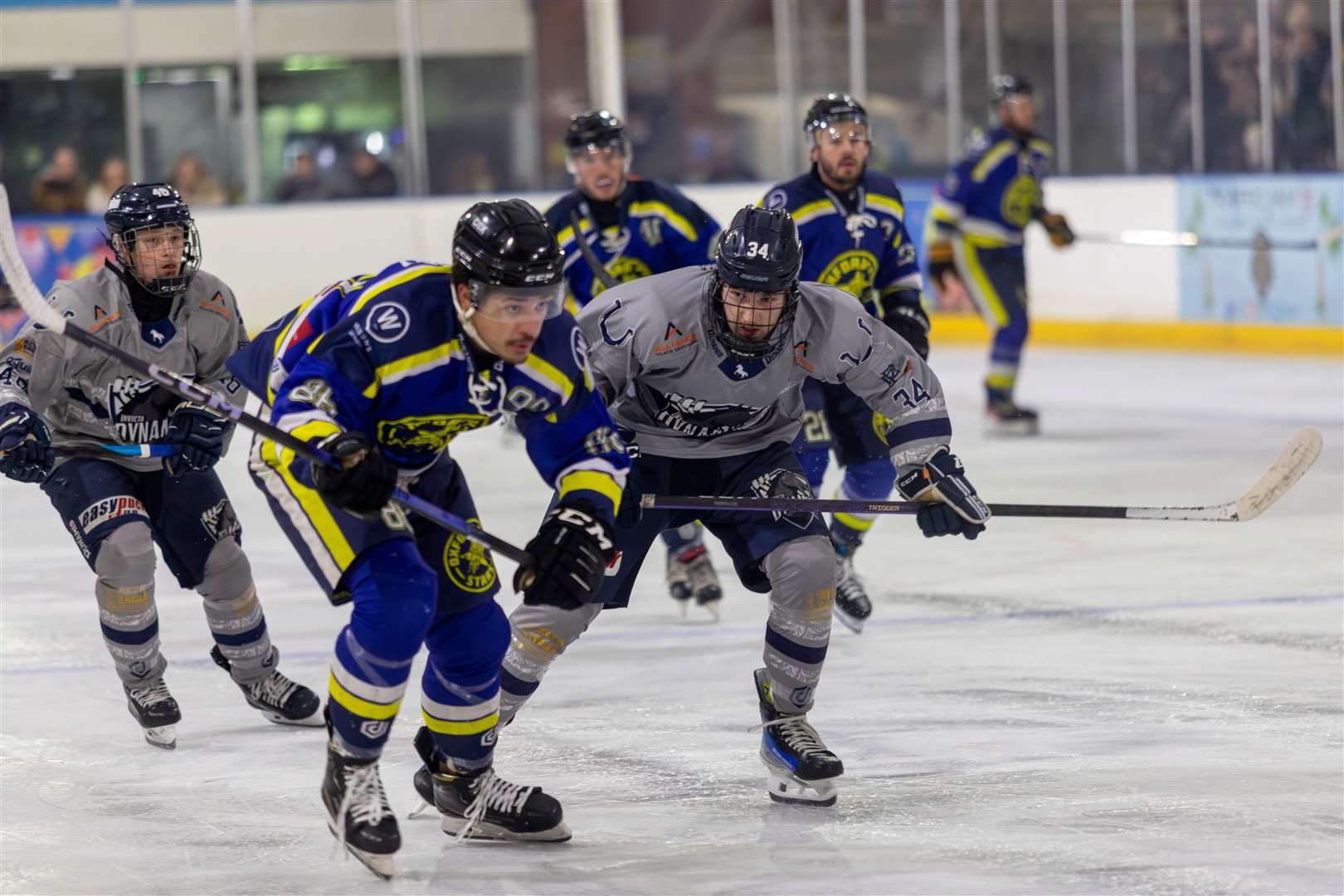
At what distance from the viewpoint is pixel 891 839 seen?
3.79 meters

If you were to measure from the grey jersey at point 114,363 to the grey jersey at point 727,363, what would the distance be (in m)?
0.91

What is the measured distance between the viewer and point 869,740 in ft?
14.8

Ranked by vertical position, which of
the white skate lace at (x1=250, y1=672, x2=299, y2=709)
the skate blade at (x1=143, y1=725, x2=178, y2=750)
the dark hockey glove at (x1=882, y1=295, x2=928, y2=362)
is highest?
the dark hockey glove at (x1=882, y1=295, x2=928, y2=362)

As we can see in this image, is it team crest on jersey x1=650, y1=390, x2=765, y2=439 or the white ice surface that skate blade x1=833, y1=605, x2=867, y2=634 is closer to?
the white ice surface

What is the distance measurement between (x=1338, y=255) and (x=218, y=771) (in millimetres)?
8405

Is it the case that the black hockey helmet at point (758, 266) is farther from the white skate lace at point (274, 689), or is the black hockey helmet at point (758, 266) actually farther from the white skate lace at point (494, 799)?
the white skate lace at point (274, 689)

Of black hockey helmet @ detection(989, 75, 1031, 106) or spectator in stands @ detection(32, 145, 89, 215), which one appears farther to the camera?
spectator in stands @ detection(32, 145, 89, 215)

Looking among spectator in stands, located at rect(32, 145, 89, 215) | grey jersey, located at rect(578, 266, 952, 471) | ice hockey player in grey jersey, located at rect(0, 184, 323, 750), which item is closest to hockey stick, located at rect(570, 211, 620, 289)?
ice hockey player in grey jersey, located at rect(0, 184, 323, 750)

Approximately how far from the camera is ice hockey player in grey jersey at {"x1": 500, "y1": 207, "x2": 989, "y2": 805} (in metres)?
4.07

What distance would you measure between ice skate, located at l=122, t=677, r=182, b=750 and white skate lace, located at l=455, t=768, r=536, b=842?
39.0 inches

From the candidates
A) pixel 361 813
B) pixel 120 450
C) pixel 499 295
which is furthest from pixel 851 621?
A: pixel 499 295

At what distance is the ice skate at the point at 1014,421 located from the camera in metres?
9.65

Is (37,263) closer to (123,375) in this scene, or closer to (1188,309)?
(1188,309)

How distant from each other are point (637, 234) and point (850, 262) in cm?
64
